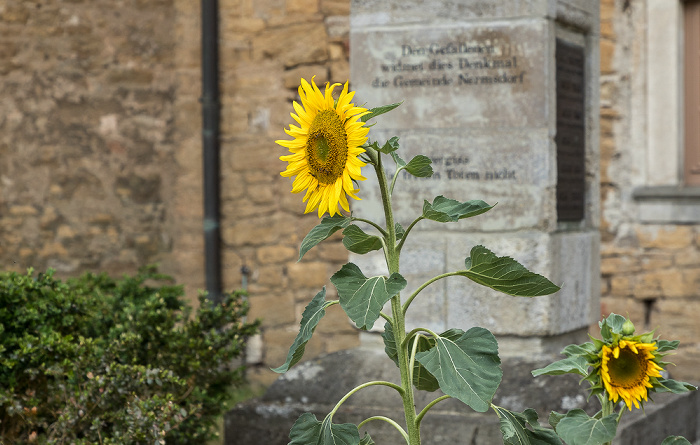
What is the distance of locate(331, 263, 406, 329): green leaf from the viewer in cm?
172

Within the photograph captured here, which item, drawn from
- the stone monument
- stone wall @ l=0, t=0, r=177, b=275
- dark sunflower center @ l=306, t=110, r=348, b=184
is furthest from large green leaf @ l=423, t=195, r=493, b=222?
stone wall @ l=0, t=0, r=177, b=275

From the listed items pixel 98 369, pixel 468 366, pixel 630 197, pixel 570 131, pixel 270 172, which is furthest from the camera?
pixel 630 197

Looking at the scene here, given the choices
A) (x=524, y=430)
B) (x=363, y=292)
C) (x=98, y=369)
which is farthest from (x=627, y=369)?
(x=98, y=369)

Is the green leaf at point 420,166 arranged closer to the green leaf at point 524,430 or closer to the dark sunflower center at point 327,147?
the dark sunflower center at point 327,147

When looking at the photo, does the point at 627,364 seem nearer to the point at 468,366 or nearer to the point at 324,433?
the point at 468,366

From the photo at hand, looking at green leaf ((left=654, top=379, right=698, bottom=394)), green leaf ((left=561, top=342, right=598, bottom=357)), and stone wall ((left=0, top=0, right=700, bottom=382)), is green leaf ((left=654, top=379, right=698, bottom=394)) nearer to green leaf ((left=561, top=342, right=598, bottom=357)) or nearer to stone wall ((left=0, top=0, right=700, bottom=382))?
green leaf ((left=561, top=342, right=598, bottom=357))

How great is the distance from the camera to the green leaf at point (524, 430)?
6.23 ft

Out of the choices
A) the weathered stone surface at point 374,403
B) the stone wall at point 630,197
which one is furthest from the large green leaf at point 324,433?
the stone wall at point 630,197

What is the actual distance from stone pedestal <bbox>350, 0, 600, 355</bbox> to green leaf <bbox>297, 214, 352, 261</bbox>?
5.58 ft

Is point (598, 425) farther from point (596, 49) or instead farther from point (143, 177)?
point (143, 177)

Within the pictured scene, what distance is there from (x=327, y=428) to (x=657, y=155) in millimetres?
5367

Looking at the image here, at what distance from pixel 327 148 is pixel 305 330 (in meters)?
0.36

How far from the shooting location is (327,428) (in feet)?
6.18

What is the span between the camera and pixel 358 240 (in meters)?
1.94
